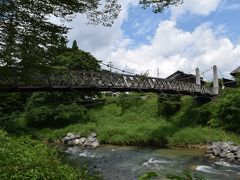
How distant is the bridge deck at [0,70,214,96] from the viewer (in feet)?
65.6

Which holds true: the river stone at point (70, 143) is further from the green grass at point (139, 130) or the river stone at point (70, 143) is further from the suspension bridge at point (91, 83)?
the suspension bridge at point (91, 83)

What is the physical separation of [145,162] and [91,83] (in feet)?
22.2

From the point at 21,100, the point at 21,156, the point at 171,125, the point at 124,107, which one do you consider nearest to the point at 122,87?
the point at 171,125

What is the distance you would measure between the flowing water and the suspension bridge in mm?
4261

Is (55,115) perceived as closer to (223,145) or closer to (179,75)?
(223,145)

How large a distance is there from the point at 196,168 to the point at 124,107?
816 inches

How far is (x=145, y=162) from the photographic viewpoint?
69.7ft

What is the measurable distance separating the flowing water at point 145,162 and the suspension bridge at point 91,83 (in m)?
4.26

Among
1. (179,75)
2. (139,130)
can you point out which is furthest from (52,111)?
(179,75)

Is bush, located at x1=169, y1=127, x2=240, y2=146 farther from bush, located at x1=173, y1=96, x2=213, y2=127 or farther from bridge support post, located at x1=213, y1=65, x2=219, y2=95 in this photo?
bridge support post, located at x1=213, y1=65, x2=219, y2=95

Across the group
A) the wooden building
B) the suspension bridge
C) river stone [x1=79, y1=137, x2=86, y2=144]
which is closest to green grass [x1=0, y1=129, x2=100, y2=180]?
the suspension bridge

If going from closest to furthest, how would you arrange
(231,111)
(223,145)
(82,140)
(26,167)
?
(26,167), (223,145), (231,111), (82,140)

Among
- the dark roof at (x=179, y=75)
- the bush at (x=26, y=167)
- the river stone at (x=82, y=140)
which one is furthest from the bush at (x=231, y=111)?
the bush at (x=26, y=167)

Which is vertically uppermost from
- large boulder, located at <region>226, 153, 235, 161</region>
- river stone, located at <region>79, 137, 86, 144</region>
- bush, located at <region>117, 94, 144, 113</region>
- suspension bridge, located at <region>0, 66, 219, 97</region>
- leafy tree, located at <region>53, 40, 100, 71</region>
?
leafy tree, located at <region>53, 40, 100, 71</region>
